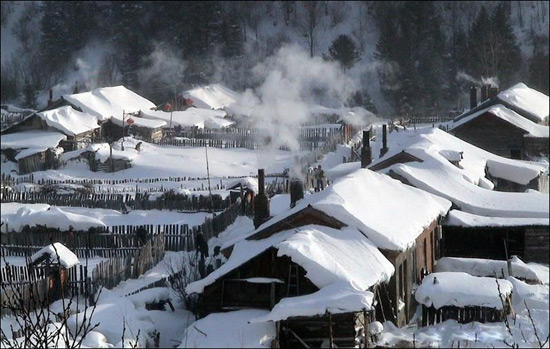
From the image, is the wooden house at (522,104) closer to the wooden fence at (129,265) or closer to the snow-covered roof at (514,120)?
the snow-covered roof at (514,120)

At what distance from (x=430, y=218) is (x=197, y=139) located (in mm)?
28825

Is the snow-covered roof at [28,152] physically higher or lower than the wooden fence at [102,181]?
higher

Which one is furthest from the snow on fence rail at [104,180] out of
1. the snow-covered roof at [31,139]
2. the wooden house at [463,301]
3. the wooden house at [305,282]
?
the wooden house at [305,282]

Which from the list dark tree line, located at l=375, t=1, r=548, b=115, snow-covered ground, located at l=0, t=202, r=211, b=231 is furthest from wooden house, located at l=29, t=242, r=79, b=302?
dark tree line, located at l=375, t=1, r=548, b=115

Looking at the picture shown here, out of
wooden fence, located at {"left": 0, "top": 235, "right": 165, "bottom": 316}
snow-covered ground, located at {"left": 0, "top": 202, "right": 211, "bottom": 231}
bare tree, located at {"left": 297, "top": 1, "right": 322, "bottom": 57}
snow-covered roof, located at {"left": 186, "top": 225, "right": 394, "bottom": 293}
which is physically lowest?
wooden fence, located at {"left": 0, "top": 235, "right": 165, "bottom": 316}

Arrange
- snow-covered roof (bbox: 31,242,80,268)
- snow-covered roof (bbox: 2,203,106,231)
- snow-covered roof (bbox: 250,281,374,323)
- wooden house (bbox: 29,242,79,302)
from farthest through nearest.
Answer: snow-covered roof (bbox: 2,203,106,231), snow-covered roof (bbox: 31,242,80,268), wooden house (bbox: 29,242,79,302), snow-covered roof (bbox: 250,281,374,323)

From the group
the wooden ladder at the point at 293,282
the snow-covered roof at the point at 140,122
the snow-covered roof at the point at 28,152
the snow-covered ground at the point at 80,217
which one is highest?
the snow-covered roof at the point at 140,122

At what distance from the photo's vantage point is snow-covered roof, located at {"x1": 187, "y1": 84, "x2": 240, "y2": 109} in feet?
196

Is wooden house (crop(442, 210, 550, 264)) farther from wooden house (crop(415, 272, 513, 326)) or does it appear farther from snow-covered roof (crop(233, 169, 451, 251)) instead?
wooden house (crop(415, 272, 513, 326))

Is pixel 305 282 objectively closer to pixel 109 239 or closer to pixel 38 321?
pixel 38 321

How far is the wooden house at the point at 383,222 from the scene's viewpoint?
1683 centimetres

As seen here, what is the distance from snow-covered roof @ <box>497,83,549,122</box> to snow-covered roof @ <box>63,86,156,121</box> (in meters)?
20.1

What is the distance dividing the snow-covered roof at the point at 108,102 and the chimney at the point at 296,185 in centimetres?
1269

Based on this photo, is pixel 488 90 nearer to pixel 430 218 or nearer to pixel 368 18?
pixel 430 218
